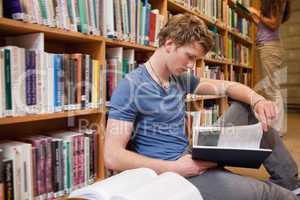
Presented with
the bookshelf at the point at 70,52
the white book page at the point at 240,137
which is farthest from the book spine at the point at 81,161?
the white book page at the point at 240,137

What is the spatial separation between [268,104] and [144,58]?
88 cm

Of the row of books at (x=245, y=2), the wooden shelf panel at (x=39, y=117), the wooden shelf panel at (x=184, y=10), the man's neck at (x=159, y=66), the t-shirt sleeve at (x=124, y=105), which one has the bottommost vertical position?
the wooden shelf panel at (x=39, y=117)

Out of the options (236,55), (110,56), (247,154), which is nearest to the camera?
(247,154)

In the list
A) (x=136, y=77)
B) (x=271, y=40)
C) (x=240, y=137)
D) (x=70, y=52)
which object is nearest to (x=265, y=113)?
(x=240, y=137)

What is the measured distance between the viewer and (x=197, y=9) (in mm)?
2473

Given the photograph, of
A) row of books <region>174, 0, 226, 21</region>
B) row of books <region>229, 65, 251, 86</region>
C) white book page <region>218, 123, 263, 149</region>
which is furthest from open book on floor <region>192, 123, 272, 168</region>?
row of books <region>229, 65, 251, 86</region>

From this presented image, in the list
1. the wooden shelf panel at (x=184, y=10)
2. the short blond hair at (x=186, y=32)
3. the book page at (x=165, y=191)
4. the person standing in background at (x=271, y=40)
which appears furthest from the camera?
the person standing in background at (x=271, y=40)

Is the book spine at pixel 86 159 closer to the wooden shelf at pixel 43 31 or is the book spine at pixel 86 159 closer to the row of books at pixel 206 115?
the wooden shelf at pixel 43 31

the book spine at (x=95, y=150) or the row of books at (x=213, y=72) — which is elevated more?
the row of books at (x=213, y=72)

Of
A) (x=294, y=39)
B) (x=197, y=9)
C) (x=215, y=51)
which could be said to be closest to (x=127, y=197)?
(x=197, y=9)

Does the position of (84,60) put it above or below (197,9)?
below

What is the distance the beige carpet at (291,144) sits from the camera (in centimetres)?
198

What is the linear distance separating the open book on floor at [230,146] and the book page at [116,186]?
0.71ft

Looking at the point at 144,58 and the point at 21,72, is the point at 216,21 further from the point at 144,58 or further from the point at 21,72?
the point at 21,72
